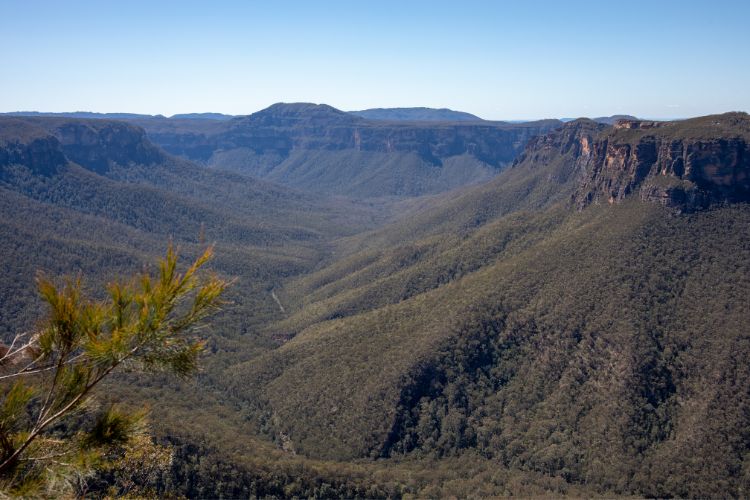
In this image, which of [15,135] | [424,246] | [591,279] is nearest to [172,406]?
[591,279]

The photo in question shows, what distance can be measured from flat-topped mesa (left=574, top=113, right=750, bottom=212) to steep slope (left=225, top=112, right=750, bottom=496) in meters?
0.76

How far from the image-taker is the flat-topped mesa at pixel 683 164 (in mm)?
65375

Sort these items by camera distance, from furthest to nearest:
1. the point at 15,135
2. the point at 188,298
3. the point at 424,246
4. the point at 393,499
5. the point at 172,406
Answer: the point at 15,135, the point at 424,246, the point at 172,406, the point at 393,499, the point at 188,298

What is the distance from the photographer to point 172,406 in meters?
54.2

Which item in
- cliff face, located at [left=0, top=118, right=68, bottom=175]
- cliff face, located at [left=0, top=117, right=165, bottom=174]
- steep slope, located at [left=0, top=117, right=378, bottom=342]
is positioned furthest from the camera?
cliff face, located at [left=0, top=117, right=165, bottom=174]

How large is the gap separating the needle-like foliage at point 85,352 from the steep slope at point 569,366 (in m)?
44.2

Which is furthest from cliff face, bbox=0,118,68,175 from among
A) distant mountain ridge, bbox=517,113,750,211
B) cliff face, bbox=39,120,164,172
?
distant mountain ridge, bbox=517,113,750,211

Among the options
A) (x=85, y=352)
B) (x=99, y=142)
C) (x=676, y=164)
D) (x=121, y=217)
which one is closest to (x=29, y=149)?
(x=121, y=217)

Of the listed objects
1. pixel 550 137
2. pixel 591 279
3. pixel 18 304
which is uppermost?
pixel 550 137

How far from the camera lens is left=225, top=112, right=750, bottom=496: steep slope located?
4416cm

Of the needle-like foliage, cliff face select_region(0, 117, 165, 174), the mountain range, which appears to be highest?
cliff face select_region(0, 117, 165, 174)

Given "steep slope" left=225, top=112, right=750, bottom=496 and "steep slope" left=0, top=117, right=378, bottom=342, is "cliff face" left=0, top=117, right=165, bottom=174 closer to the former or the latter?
"steep slope" left=0, top=117, right=378, bottom=342

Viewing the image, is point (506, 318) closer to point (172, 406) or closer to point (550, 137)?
point (172, 406)

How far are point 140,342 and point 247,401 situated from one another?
56.7 metres
